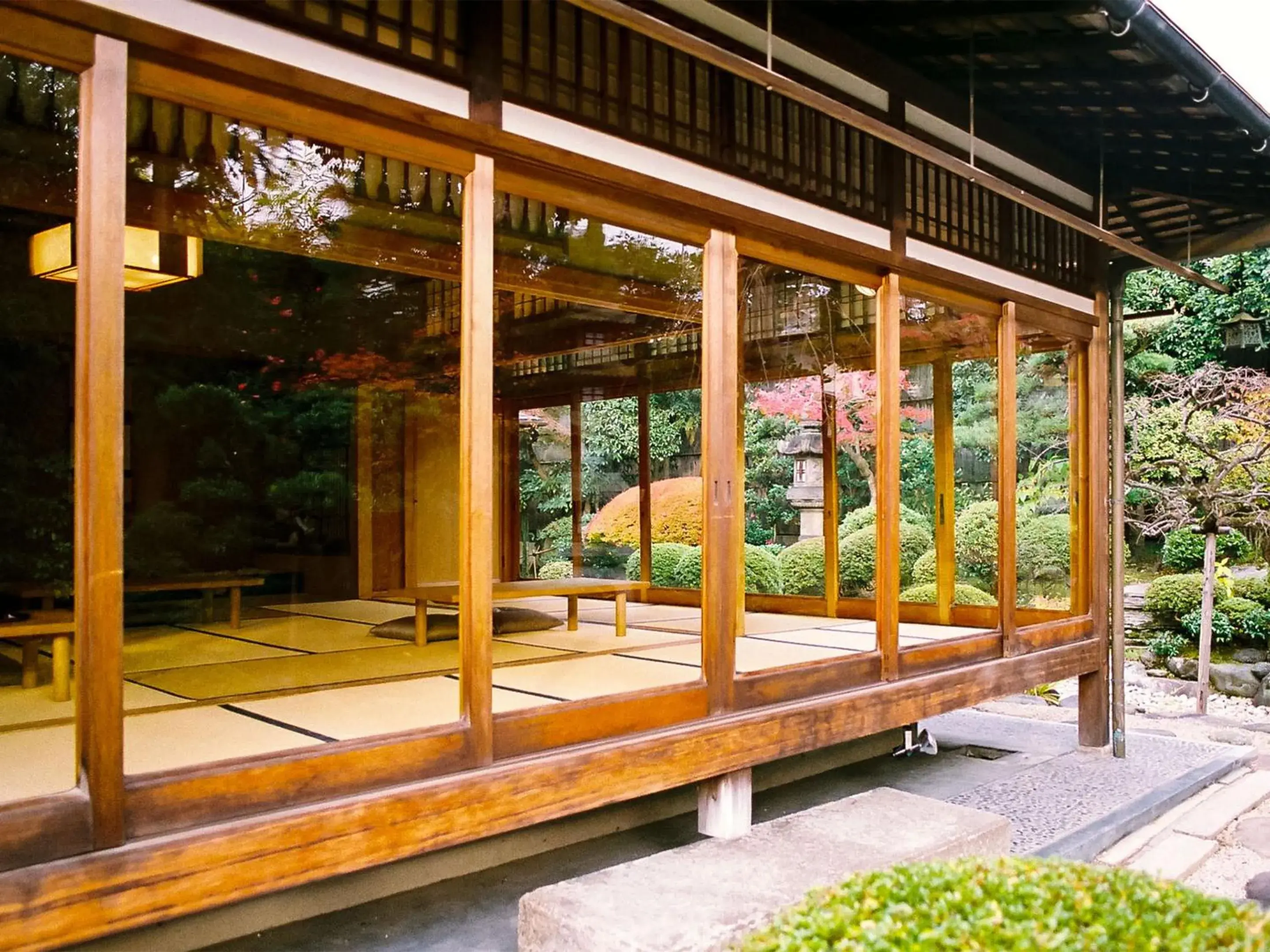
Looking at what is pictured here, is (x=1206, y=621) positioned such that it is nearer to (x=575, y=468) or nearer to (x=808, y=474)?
(x=808, y=474)

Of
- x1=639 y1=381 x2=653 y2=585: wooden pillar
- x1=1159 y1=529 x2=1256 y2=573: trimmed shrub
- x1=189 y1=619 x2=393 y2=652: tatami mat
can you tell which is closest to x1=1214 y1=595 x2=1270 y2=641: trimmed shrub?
x1=1159 y1=529 x2=1256 y2=573: trimmed shrub

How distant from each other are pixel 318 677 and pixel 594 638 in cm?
195

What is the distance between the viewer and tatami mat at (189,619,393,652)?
18.2ft

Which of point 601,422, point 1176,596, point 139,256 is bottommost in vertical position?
point 1176,596

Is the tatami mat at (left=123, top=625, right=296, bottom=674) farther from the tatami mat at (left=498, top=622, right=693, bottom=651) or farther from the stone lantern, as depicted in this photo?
the stone lantern

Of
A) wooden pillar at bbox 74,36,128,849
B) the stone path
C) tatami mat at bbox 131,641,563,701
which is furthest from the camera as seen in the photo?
the stone path

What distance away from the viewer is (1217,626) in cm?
1131

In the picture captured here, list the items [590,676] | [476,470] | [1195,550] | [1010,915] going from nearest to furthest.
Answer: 1. [1010,915]
2. [476,470]
3. [590,676]
4. [1195,550]

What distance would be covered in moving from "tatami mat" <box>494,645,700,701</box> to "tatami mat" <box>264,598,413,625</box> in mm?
2367

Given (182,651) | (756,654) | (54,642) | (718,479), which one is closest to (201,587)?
(182,651)

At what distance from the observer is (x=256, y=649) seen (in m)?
5.37

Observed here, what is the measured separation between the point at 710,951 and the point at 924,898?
0.92 m

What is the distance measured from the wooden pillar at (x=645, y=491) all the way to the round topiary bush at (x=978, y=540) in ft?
9.69

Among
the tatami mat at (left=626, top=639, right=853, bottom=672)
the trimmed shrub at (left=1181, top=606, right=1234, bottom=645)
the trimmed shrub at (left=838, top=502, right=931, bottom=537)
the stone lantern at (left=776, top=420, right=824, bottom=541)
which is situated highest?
the stone lantern at (left=776, top=420, right=824, bottom=541)
